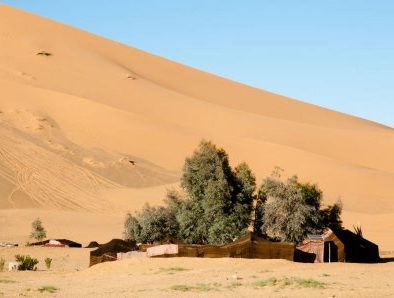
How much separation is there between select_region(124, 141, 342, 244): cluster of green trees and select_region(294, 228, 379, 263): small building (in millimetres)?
1822

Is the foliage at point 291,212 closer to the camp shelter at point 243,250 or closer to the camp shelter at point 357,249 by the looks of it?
the camp shelter at point 357,249

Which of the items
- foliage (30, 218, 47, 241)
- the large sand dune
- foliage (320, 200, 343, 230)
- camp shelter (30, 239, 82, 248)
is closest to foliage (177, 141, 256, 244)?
foliage (320, 200, 343, 230)

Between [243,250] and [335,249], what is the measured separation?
4761mm

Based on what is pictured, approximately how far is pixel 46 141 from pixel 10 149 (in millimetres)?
4406

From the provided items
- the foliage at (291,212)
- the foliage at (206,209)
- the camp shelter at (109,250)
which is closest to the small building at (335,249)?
the foliage at (291,212)

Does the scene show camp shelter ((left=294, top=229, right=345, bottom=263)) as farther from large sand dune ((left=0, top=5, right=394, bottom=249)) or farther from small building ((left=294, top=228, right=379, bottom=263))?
large sand dune ((left=0, top=5, right=394, bottom=249))

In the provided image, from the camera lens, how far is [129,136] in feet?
215

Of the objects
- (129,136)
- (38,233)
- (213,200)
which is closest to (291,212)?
(213,200)

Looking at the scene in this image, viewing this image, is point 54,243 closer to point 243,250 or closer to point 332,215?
point 243,250

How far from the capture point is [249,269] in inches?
1002

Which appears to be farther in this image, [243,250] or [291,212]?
[291,212]

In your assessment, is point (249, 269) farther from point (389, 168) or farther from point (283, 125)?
point (283, 125)

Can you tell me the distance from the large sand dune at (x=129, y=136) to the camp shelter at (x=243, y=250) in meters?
15.1

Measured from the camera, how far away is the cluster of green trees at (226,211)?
113 ft
